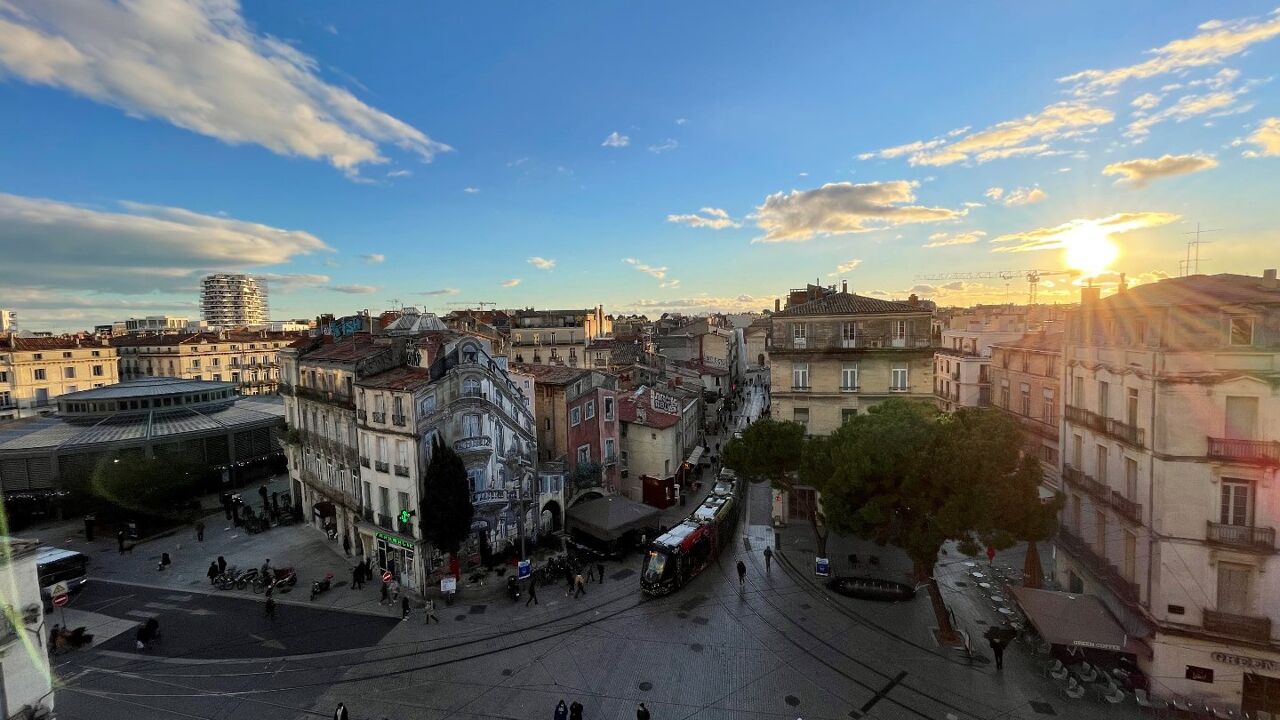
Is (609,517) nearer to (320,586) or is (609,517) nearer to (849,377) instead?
(320,586)

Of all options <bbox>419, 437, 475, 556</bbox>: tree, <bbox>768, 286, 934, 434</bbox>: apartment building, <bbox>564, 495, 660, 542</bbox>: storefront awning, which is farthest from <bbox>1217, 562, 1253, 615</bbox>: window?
<bbox>419, 437, 475, 556</bbox>: tree

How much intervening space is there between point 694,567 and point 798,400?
14.3 metres

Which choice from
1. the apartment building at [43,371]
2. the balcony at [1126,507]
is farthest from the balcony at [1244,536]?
the apartment building at [43,371]

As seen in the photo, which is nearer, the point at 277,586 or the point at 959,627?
the point at 959,627

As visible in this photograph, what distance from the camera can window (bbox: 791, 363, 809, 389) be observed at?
38.7 m

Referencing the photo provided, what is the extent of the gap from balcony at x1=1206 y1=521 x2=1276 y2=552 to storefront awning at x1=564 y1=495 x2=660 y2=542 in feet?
84.2

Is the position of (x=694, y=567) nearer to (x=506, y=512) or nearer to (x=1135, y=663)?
(x=506, y=512)

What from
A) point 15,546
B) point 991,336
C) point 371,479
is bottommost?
point 371,479

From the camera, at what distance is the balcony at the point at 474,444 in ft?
102

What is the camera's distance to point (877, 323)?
3728cm

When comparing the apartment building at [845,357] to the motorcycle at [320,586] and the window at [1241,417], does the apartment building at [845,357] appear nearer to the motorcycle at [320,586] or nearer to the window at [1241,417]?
the window at [1241,417]

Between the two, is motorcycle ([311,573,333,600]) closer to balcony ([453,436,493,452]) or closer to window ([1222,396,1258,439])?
balcony ([453,436,493,452])

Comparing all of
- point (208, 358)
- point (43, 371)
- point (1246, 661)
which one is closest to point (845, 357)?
point (1246, 661)

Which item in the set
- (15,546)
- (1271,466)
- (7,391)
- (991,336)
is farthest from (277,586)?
(7,391)
